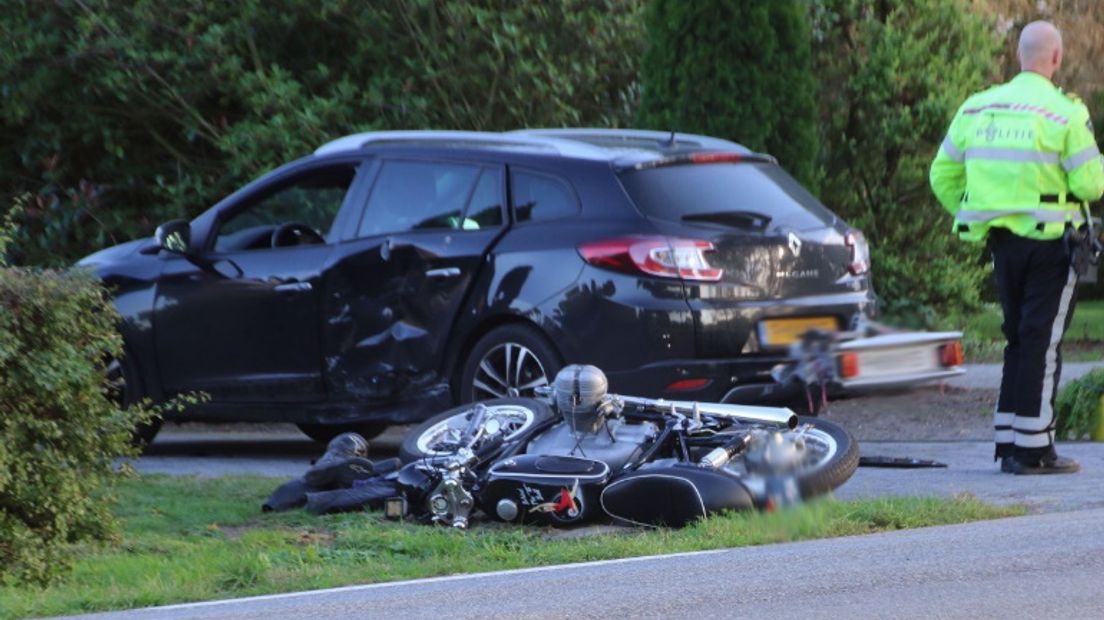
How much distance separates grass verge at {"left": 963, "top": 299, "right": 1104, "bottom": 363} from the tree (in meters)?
1.97

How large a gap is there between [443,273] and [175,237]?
1.86 metres

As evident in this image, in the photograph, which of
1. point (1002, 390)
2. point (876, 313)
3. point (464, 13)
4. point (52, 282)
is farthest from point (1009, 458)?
point (464, 13)

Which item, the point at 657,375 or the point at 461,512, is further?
the point at 657,375

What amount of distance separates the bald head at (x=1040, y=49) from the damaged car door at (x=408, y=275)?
107 inches

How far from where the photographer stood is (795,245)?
394 inches

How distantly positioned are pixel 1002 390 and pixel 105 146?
8036 millimetres

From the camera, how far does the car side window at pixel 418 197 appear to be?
10.6m

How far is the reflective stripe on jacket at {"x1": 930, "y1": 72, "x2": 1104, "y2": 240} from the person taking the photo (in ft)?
30.2

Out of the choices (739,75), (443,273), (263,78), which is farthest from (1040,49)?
(263,78)

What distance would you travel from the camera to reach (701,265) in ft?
31.8

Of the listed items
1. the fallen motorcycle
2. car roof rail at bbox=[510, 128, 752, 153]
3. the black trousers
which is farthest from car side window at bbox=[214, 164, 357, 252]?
the black trousers

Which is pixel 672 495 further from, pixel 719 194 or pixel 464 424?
pixel 719 194

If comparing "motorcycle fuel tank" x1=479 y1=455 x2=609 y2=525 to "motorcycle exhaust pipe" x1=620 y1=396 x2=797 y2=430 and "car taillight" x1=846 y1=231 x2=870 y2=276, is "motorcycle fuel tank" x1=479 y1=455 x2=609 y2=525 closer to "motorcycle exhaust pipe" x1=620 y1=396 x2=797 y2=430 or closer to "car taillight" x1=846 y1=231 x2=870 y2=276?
"motorcycle exhaust pipe" x1=620 y1=396 x2=797 y2=430

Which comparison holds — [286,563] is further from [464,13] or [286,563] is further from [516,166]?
[464,13]
